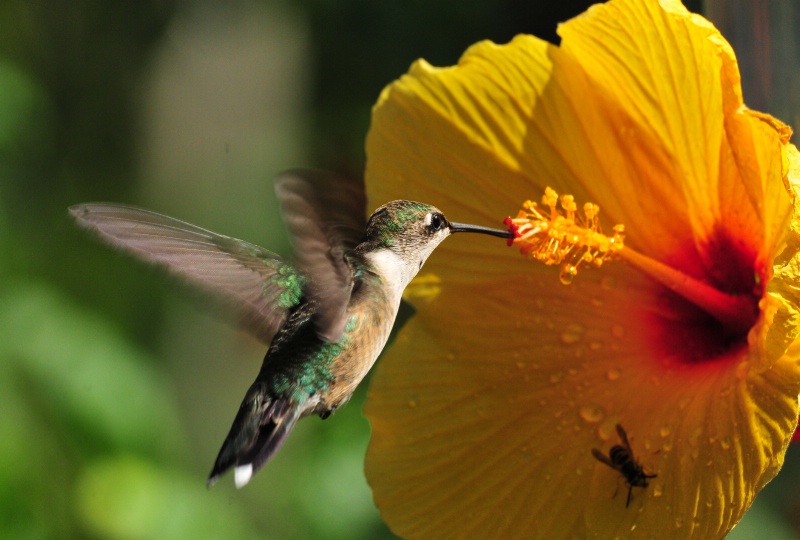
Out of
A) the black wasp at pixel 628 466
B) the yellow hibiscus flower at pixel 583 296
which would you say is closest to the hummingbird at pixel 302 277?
the yellow hibiscus flower at pixel 583 296

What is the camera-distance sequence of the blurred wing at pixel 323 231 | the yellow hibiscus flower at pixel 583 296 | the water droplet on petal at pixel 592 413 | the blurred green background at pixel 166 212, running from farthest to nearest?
1. the blurred green background at pixel 166 212
2. the water droplet on petal at pixel 592 413
3. the yellow hibiscus flower at pixel 583 296
4. the blurred wing at pixel 323 231

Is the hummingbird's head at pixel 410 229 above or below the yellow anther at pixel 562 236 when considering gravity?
above

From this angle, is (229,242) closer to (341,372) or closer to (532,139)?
(341,372)

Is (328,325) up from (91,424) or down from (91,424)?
up

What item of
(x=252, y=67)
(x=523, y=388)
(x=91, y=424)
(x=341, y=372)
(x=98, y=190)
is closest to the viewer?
(x=341, y=372)

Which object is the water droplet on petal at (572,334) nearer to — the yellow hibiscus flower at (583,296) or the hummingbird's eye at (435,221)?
the yellow hibiscus flower at (583,296)

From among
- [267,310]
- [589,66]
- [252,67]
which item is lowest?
[252,67]

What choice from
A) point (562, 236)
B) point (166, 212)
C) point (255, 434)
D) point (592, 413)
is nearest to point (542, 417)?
point (592, 413)

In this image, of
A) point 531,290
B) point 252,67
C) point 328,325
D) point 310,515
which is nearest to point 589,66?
point 531,290
